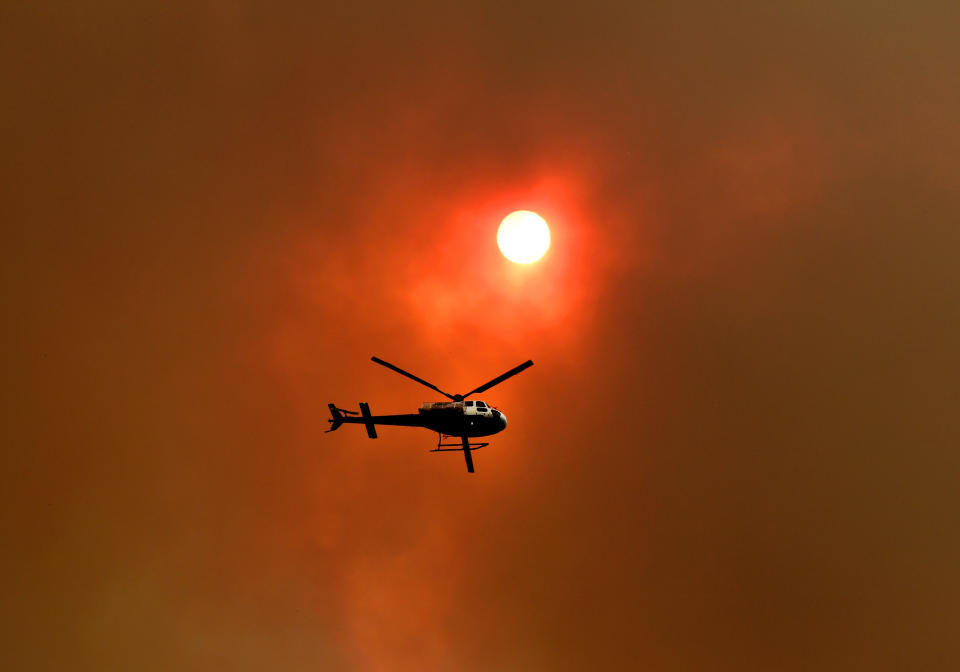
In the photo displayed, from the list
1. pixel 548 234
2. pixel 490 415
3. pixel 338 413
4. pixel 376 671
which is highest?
pixel 548 234

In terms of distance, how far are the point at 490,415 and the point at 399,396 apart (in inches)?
515

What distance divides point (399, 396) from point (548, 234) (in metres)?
12.2

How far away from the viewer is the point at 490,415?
28.2m

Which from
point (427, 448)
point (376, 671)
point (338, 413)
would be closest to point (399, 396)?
point (427, 448)

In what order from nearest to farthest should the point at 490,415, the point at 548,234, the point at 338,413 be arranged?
the point at 490,415, the point at 338,413, the point at 548,234

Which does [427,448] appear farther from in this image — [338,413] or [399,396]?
[338,413]

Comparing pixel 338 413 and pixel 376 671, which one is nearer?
pixel 338 413

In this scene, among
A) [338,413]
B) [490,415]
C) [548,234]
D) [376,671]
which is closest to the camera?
[490,415]

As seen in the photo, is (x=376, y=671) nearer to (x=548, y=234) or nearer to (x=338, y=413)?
(x=338, y=413)

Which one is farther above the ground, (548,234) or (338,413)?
(548,234)

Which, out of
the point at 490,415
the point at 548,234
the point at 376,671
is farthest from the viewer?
the point at 376,671

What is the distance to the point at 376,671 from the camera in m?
42.9

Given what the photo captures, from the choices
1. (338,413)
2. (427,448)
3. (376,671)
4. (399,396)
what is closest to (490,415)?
(338,413)

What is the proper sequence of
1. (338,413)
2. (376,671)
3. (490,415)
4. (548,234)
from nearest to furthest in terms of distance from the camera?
1. (490,415)
2. (338,413)
3. (548,234)
4. (376,671)
